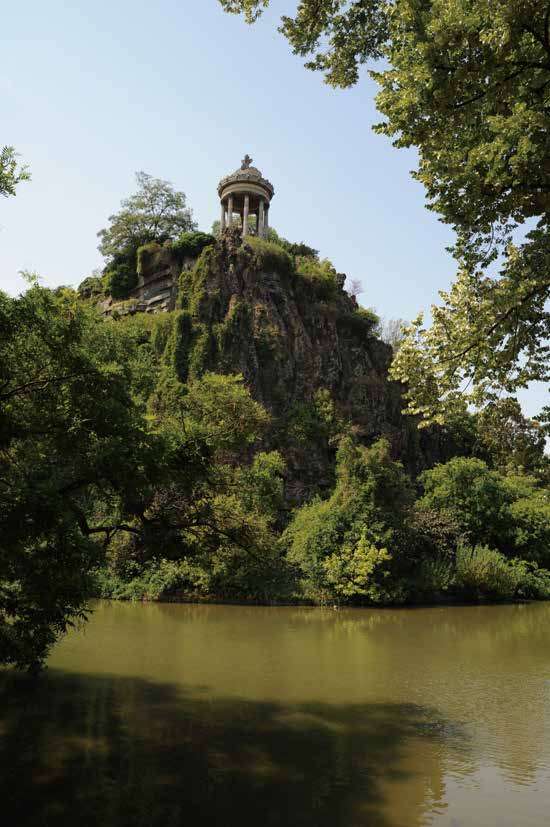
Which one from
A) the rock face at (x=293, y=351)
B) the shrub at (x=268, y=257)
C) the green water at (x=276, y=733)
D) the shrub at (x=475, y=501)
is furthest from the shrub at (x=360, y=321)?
the green water at (x=276, y=733)

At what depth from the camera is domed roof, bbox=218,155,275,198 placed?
47.3 m

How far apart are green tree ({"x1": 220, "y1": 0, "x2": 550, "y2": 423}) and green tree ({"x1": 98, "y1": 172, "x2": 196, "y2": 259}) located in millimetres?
38685

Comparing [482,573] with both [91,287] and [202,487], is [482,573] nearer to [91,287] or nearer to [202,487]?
[202,487]

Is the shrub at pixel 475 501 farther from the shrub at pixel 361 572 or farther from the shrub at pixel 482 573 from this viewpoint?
the shrub at pixel 361 572

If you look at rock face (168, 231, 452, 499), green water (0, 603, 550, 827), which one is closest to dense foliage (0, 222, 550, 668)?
rock face (168, 231, 452, 499)

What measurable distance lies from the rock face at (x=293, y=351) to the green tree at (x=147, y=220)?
8.13m

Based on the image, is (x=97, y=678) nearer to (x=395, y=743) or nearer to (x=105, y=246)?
(x=395, y=743)

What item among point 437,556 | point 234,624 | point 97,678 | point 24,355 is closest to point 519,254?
point 24,355

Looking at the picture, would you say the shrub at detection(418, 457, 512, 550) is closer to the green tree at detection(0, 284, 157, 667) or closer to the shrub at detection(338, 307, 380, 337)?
the shrub at detection(338, 307, 380, 337)

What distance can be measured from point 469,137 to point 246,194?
42.9m

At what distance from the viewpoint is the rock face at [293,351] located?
37.2m

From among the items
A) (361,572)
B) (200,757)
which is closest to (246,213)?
(361,572)

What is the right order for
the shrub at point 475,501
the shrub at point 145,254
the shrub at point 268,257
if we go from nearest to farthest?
the shrub at point 475,501
the shrub at point 268,257
the shrub at point 145,254

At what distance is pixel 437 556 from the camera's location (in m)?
29.8
